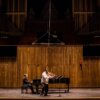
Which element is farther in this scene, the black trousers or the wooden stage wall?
the wooden stage wall

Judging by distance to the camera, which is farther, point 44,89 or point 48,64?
point 48,64

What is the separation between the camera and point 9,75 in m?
27.5

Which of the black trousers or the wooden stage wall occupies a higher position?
the wooden stage wall

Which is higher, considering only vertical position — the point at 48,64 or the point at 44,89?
the point at 48,64

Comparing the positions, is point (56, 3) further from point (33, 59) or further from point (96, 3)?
point (33, 59)

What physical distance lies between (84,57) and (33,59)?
12.6 ft

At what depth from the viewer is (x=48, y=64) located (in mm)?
27562

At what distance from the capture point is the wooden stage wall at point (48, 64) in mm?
27484

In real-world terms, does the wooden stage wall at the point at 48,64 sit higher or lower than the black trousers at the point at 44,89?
higher

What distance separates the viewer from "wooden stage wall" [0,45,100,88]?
27.5 meters

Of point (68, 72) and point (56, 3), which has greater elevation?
point (56, 3)

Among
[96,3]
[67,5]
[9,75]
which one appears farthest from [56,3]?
[9,75]

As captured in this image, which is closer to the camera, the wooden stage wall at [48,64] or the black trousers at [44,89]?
the black trousers at [44,89]

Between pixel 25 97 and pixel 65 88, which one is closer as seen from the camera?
pixel 25 97
